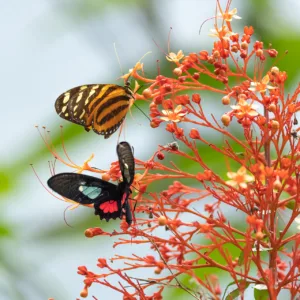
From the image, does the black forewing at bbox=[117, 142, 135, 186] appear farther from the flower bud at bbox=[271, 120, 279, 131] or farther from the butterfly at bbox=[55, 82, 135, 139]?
the butterfly at bbox=[55, 82, 135, 139]

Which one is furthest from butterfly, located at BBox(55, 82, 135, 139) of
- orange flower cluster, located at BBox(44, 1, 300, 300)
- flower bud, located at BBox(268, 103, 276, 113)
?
flower bud, located at BBox(268, 103, 276, 113)

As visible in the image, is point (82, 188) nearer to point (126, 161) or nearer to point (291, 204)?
point (126, 161)

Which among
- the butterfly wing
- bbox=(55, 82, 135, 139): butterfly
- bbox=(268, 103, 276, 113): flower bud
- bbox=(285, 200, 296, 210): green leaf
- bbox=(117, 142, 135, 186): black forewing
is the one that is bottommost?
the butterfly wing

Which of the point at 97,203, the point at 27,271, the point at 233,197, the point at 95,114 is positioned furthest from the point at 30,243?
the point at 233,197

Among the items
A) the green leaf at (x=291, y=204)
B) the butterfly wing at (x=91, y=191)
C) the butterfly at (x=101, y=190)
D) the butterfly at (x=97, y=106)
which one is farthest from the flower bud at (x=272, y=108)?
the butterfly at (x=97, y=106)

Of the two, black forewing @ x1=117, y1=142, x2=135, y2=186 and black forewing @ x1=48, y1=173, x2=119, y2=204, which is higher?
black forewing @ x1=117, y1=142, x2=135, y2=186

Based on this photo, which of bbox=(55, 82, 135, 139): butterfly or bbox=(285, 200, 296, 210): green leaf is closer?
bbox=(285, 200, 296, 210): green leaf

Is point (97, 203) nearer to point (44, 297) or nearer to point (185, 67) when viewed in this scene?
point (185, 67)

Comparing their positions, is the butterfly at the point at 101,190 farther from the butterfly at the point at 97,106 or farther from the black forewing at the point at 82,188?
the butterfly at the point at 97,106
